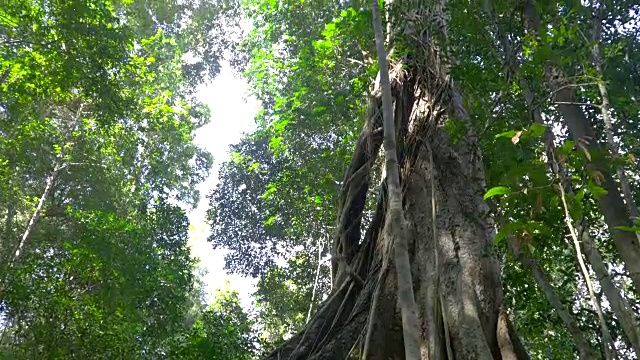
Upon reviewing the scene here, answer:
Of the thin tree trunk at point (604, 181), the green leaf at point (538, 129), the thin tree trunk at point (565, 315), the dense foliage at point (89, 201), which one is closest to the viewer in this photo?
the green leaf at point (538, 129)

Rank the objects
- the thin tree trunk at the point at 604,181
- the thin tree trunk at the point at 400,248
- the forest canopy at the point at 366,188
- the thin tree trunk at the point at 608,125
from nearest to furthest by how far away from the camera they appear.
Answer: the thin tree trunk at the point at 400,248 → the forest canopy at the point at 366,188 → the thin tree trunk at the point at 604,181 → the thin tree trunk at the point at 608,125

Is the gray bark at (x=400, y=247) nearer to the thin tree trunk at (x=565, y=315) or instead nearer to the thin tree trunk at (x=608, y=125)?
the thin tree trunk at (x=565, y=315)

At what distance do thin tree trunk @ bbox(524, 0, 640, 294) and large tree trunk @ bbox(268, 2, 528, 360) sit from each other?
24.1 inches

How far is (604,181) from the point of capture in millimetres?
2445

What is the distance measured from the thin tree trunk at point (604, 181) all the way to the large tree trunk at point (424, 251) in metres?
0.61

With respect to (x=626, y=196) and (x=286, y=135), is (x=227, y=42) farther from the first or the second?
(x=626, y=196)

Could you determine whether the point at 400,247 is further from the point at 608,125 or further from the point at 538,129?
the point at 608,125

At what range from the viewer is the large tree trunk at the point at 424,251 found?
7.77 ft

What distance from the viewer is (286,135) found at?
289 inches

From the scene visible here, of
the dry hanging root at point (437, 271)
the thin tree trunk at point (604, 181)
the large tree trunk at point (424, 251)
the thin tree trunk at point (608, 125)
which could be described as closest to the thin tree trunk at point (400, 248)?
the dry hanging root at point (437, 271)

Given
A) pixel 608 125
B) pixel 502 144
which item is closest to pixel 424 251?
pixel 502 144

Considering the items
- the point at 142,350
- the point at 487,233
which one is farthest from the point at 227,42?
the point at 487,233

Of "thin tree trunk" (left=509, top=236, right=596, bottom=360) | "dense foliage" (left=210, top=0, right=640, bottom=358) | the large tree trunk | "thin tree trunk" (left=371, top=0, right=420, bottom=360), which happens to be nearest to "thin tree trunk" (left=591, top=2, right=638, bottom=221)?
"dense foliage" (left=210, top=0, right=640, bottom=358)

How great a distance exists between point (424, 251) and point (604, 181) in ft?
3.16
